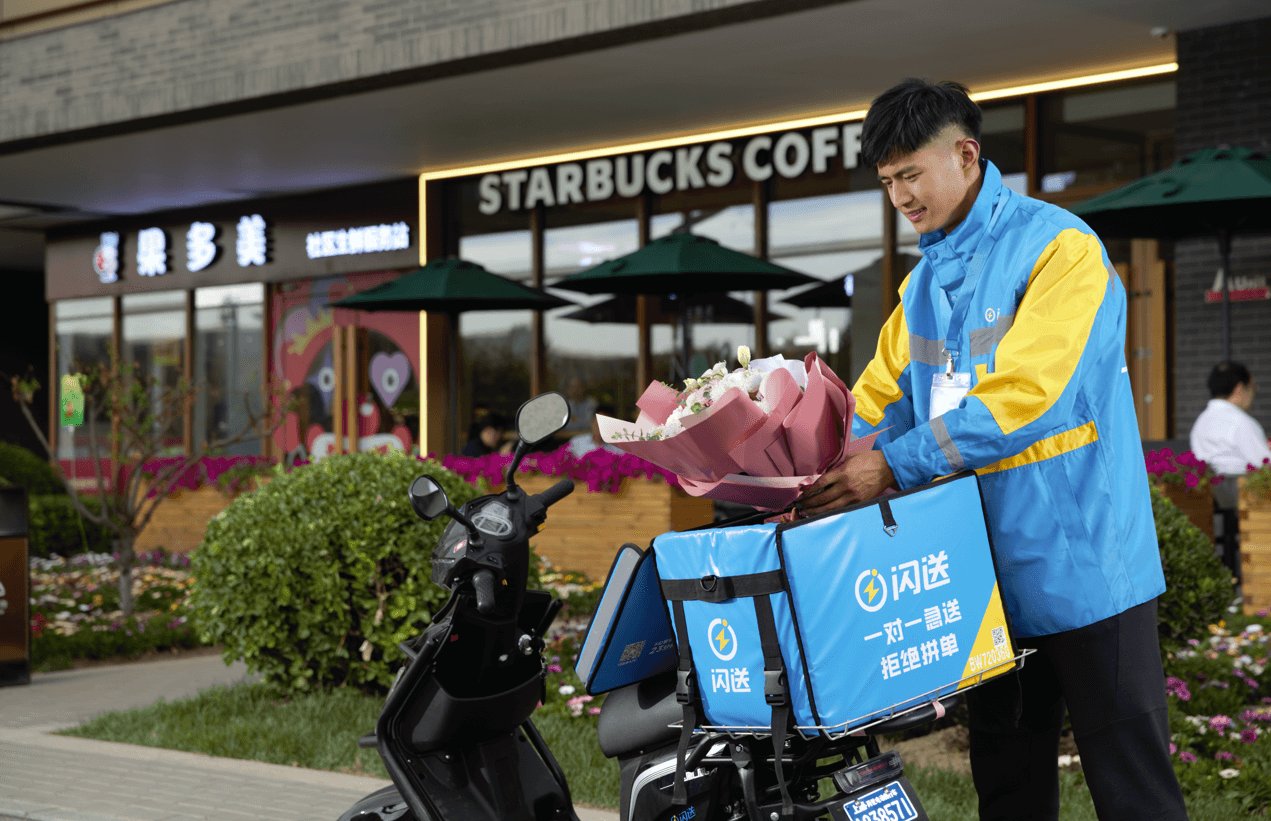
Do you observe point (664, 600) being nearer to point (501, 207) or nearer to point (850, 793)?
point (850, 793)

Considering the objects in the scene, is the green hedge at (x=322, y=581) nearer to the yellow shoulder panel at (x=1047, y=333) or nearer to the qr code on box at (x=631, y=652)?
the qr code on box at (x=631, y=652)

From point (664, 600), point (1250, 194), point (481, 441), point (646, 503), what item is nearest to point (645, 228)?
point (481, 441)

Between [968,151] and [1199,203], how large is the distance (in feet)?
25.1

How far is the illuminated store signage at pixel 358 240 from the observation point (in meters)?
18.6

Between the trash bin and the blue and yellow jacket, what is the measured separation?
285 inches

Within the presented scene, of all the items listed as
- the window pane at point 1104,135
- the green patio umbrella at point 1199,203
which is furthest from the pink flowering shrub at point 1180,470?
the window pane at point 1104,135

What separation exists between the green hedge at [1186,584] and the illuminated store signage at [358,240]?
13.6m

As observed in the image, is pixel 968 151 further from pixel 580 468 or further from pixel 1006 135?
pixel 1006 135

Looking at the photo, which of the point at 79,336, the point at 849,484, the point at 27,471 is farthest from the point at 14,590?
the point at 79,336

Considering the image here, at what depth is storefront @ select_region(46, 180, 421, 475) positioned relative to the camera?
18969 millimetres

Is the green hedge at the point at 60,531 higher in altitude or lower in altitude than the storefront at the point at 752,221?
lower

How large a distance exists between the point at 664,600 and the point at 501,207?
49.8 feet

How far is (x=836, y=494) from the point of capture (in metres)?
2.79

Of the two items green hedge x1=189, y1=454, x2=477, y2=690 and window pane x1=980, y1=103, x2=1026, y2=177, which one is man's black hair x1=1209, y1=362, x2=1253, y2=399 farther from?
green hedge x1=189, y1=454, x2=477, y2=690
